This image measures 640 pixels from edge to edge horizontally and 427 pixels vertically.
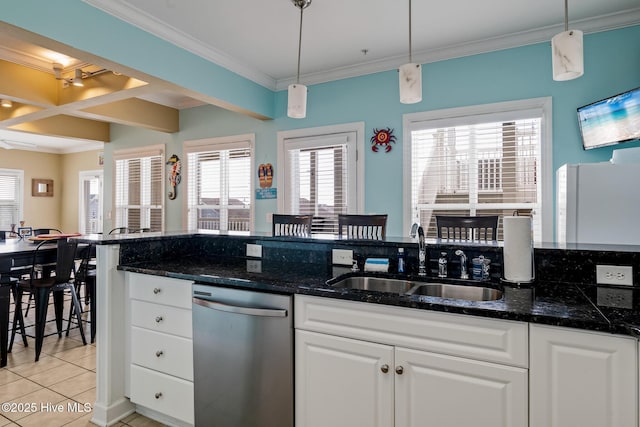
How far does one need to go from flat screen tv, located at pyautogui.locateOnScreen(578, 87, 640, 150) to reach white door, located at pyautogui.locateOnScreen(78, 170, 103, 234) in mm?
8900

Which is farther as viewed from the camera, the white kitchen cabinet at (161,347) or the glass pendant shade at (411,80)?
the glass pendant shade at (411,80)

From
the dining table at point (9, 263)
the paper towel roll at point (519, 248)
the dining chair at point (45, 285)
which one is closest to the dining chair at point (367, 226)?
the paper towel roll at point (519, 248)

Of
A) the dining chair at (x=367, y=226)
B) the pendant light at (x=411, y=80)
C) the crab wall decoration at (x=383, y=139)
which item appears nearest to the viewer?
the pendant light at (x=411, y=80)

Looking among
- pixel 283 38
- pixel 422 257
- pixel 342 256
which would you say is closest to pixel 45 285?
pixel 342 256

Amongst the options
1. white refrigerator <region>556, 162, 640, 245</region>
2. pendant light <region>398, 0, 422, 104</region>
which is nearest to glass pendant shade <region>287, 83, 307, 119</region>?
pendant light <region>398, 0, 422, 104</region>

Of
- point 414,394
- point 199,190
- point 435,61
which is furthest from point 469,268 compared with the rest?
point 199,190

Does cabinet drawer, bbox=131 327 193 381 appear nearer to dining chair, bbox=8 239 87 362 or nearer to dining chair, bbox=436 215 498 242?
dining chair, bbox=8 239 87 362

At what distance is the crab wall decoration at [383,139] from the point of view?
12.6 feet

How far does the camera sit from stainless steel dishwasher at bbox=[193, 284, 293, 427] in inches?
64.2

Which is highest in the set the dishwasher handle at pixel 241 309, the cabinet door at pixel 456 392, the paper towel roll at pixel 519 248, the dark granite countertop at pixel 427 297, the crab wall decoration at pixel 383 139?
the crab wall decoration at pixel 383 139

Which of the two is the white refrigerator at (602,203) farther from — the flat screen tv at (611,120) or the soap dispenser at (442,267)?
the soap dispenser at (442,267)

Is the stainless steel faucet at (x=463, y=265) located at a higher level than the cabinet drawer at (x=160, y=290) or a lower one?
higher

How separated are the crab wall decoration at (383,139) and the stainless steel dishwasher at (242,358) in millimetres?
2635

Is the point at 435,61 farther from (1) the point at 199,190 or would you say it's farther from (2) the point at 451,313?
(1) the point at 199,190
